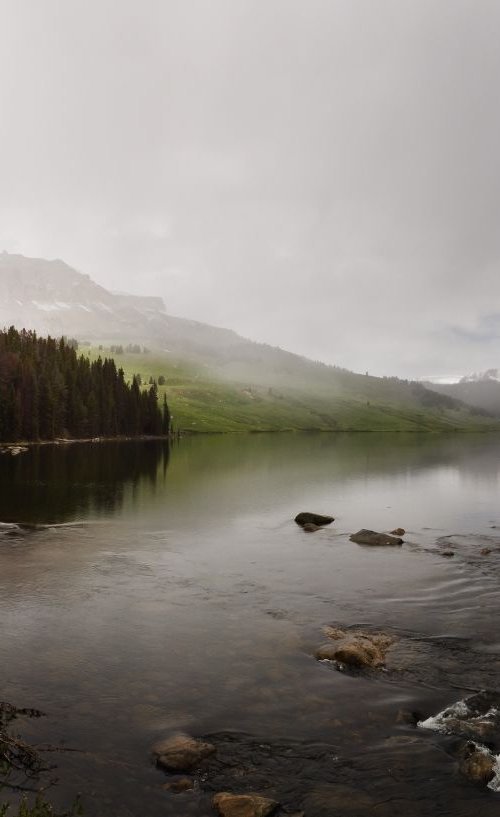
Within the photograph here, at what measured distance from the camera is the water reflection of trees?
64.9 m

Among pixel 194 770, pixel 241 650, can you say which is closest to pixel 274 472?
pixel 241 650

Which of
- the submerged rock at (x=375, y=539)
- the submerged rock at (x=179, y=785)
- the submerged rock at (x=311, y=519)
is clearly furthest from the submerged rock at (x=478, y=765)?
the submerged rock at (x=311, y=519)

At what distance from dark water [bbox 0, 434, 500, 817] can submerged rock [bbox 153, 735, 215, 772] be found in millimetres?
434

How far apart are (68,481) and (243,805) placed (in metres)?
80.6

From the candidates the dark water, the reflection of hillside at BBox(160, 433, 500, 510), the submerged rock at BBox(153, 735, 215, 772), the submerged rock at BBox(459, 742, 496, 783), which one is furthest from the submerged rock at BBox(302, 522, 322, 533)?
the submerged rock at BBox(153, 735, 215, 772)

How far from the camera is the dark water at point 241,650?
17.1 metres

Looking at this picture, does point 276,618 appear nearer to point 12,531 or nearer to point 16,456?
point 12,531

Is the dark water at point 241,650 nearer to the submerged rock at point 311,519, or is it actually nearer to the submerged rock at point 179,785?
the submerged rock at point 179,785

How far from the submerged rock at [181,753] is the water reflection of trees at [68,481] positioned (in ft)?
145

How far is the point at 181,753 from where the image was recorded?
58.6 feet

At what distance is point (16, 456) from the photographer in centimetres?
12756

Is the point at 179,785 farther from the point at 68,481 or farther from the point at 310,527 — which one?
the point at 68,481

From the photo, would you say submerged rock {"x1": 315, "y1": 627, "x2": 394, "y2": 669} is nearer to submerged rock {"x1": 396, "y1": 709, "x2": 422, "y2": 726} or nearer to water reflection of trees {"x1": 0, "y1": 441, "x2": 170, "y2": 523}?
submerged rock {"x1": 396, "y1": 709, "x2": 422, "y2": 726}

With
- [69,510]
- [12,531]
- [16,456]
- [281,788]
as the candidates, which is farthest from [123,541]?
[16,456]
